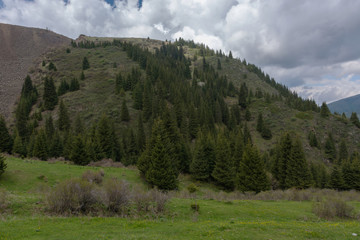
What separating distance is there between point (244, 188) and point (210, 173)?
8.94 meters

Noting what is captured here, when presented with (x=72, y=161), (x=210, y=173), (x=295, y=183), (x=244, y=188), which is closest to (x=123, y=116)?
(x=72, y=161)

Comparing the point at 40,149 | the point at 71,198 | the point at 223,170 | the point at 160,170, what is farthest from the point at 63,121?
the point at 71,198

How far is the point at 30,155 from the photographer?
155 ft

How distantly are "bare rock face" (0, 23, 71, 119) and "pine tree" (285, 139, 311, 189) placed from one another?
107m

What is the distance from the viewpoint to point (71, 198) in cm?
1266

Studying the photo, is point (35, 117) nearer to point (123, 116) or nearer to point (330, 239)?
point (123, 116)

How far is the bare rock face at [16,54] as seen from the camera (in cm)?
9850

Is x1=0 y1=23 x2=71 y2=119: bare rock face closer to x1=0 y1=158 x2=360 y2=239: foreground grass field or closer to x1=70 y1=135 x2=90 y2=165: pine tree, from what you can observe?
x1=70 y1=135 x2=90 y2=165: pine tree

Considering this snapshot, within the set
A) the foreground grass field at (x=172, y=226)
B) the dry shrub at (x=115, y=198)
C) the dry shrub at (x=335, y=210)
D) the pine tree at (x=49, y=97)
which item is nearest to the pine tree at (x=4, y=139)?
the pine tree at (x=49, y=97)

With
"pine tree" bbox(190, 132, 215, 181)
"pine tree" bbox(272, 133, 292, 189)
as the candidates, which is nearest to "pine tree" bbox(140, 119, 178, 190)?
"pine tree" bbox(190, 132, 215, 181)

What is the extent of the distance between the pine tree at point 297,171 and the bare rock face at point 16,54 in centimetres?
10672

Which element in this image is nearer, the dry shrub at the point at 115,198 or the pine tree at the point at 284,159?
the dry shrub at the point at 115,198

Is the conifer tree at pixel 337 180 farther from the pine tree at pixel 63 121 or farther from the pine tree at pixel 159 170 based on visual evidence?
the pine tree at pixel 63 121

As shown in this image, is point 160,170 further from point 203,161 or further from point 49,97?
point 49,97
